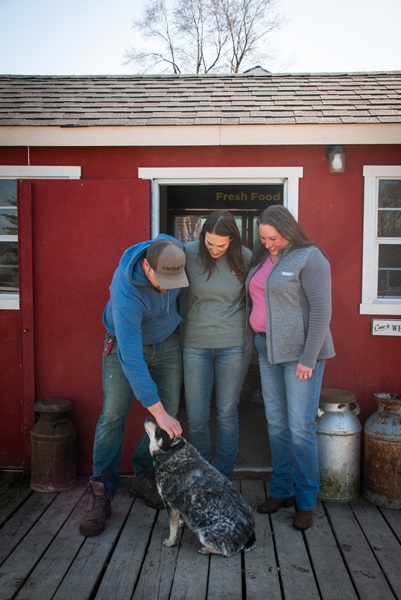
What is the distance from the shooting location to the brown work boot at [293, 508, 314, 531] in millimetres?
3641

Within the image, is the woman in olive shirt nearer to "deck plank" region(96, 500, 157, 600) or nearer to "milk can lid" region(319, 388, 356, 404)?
"deck plank" region(96, 500, 157, 600)

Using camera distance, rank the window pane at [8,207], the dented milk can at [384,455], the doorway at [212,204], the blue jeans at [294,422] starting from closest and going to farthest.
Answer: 1. the blue jeans at [294,422]
2. the dented milk can at [384,455]
3. the window pane at [8,207]
4. the doorway at [212,204]

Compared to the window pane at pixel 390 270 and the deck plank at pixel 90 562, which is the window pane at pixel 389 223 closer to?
the window pane at pixel 390 270

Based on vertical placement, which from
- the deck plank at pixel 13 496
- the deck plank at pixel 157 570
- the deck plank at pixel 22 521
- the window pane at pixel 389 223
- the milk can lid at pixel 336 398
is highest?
the window pane at pixel 389 223

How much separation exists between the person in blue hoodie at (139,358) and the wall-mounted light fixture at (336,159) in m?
1.69

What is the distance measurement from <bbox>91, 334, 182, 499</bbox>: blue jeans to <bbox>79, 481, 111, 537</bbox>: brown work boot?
2.2 inches

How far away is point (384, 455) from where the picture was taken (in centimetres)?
408

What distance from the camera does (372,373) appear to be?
4594 mm

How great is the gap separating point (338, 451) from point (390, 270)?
1658mm

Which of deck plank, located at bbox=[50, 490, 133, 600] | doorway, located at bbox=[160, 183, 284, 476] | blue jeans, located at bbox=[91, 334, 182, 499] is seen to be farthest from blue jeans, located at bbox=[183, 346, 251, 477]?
doorway, located at bbox=[160, 183, 284, 476]

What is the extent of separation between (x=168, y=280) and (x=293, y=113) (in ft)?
7.32

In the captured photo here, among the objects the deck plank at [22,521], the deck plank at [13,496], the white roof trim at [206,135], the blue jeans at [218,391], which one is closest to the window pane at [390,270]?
the white roof trim at [206,135]

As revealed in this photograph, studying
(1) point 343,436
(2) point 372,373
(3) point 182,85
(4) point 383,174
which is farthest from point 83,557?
(3) point 182,85

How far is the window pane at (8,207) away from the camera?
4887 millimetres
